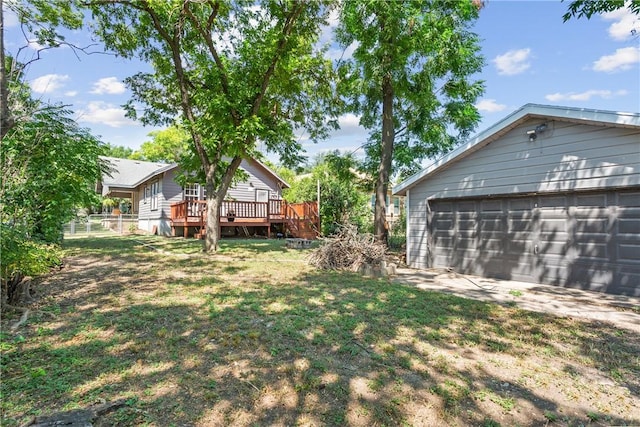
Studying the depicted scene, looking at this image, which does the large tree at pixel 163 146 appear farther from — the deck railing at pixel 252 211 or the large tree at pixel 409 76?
the large tree at pixel 409 76

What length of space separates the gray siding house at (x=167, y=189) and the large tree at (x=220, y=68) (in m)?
5.56

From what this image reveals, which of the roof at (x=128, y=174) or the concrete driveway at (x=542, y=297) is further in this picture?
the roof at (x=128, y=174)

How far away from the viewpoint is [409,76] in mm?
11148

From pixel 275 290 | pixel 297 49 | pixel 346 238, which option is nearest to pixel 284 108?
pixel 297 49

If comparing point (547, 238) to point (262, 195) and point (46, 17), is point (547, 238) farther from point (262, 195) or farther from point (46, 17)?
point (262, 195)

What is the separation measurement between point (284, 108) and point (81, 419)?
12.1 m

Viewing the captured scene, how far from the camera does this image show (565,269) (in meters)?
6.33

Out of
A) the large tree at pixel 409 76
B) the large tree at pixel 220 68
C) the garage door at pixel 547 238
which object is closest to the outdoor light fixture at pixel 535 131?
the garage door at pixel 547 238

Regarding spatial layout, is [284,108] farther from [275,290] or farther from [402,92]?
[275,290]

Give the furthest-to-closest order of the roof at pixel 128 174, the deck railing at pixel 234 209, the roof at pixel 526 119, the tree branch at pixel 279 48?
the roof at pixel 128 174
the deck railing at pixel 234 209
the tree branch at pixel 279 48
the roof at pixel 526 119

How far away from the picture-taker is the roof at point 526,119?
213 inches

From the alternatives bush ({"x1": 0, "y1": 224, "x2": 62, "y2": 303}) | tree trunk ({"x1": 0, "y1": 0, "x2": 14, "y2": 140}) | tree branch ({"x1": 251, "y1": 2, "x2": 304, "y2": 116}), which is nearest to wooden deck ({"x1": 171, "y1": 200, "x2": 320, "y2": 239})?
tree branch ({"x1": 251, "y1": 2, "x2": 304, "y2": 116})

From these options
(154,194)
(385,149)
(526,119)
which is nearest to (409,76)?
(385,149)

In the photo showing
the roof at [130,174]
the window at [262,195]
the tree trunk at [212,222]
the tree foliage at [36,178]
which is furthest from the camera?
the roof at [130,174]
